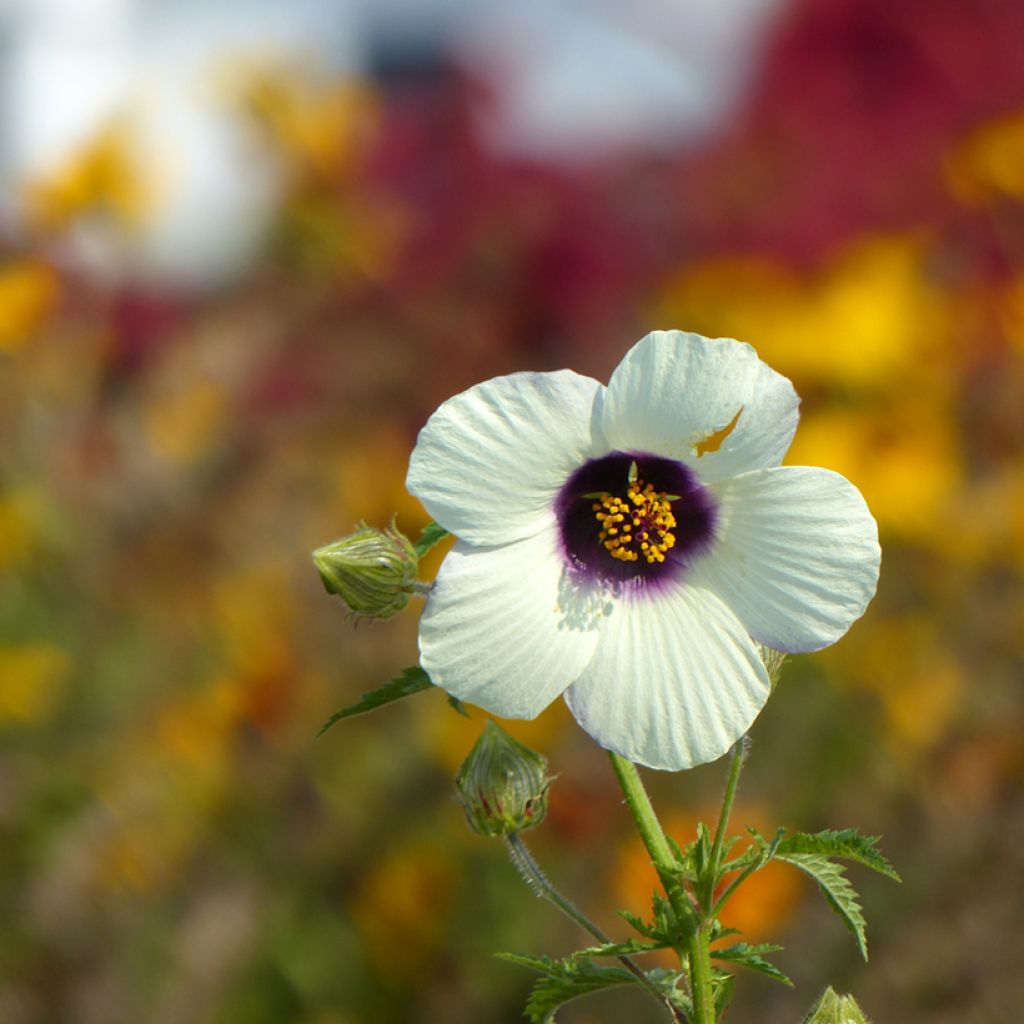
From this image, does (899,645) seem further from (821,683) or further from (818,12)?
(818,12)

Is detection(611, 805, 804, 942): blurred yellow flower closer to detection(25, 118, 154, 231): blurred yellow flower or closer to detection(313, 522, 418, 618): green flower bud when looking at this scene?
A: detection(313, 522, 418, 618): green flower bud

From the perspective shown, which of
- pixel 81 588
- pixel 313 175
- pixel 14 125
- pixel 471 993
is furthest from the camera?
pixel 14 125

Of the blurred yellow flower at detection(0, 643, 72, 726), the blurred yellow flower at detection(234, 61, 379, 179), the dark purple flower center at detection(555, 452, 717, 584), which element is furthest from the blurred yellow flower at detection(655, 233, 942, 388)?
the dark purple flower center at detection(555, 452, 717, 584)

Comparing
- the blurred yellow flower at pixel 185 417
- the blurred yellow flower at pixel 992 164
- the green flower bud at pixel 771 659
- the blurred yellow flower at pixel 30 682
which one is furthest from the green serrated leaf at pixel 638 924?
the blurred yellow flower at pixel 185 417

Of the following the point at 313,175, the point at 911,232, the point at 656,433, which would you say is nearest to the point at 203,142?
the point at 313,175

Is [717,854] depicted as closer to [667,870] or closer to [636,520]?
[667,870]

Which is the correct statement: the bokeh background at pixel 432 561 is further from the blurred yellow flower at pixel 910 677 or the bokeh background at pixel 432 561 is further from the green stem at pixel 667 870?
the green stem at pixel 667 870

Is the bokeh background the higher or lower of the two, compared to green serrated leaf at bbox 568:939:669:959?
lower
